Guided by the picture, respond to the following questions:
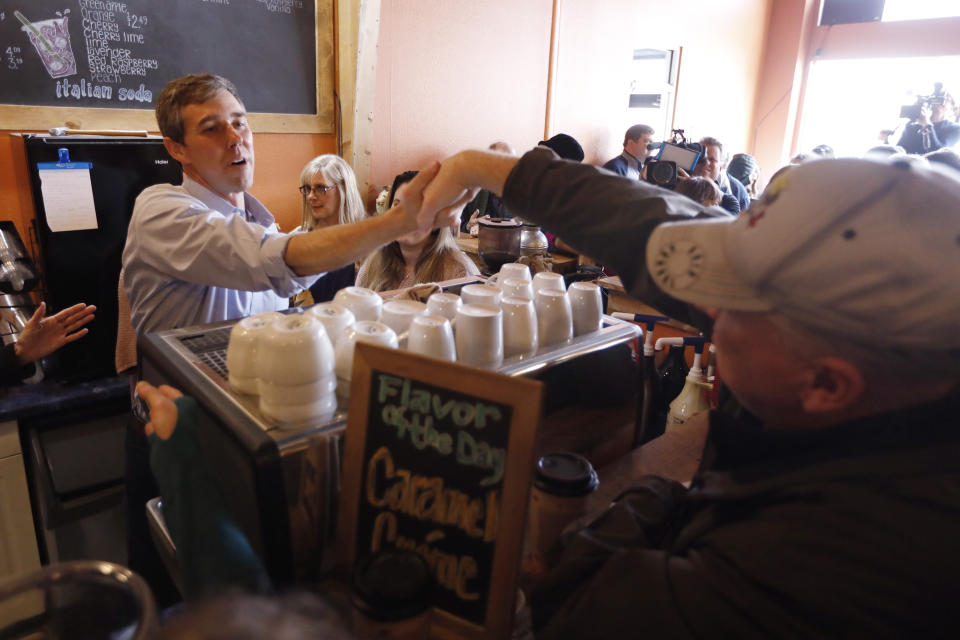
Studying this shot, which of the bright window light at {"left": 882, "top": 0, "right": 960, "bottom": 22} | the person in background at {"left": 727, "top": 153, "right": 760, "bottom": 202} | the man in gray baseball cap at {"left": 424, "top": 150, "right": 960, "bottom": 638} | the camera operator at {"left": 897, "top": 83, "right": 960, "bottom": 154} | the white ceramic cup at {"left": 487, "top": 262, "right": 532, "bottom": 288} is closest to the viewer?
the man in gray baseball cap at {"left": 424, "top": 150, "right": 960, "bottom": 638}

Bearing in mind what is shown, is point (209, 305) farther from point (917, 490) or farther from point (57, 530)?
point (917, 490)

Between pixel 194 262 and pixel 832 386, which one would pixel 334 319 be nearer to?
pixel 194 262

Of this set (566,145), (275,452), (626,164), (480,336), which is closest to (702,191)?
(566,145)

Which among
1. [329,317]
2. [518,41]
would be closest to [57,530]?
[329,317]

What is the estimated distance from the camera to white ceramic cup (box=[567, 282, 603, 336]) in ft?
4.34

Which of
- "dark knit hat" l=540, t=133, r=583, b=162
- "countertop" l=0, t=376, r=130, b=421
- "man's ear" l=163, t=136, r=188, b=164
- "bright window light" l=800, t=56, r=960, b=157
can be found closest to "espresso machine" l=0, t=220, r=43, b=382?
"countertop" l=0, t=376, r=130, b=421

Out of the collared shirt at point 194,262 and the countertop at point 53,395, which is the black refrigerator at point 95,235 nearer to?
the countertop at point 53,395

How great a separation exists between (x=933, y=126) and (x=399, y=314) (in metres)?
8.15

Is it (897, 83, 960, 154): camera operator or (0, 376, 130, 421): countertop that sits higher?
(897, 83, 960, 154): camera operator

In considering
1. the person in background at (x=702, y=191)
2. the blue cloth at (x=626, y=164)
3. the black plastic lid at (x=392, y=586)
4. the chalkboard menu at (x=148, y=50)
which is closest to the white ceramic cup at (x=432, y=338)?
the black plastic lid at (x=392, y=586)

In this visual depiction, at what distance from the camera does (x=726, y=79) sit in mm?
8258

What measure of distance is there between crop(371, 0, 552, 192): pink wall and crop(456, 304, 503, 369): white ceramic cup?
3294 millimetres

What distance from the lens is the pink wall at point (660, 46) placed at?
5.49 metres

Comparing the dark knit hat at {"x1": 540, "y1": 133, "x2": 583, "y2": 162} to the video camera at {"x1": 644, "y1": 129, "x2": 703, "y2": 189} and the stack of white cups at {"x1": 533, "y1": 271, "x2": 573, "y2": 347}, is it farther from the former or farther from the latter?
the stack of white cups at {"x1": 533, "y1": 271, "x2": 573, "y2": 347}
